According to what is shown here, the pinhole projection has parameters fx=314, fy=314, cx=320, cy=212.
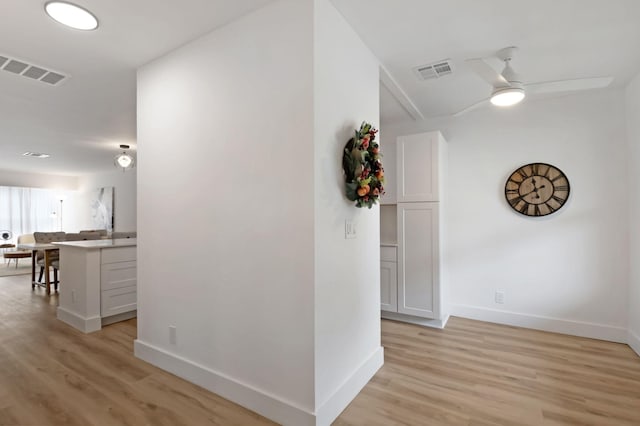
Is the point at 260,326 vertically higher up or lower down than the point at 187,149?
lower down

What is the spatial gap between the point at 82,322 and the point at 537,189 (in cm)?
513

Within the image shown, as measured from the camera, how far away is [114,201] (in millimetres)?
8438

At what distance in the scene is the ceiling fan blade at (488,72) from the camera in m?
2.13

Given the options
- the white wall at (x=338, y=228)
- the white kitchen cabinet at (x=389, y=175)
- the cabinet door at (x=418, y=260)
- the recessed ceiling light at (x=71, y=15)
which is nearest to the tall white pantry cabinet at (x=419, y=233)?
the cabinet door at (x=418, y=260)

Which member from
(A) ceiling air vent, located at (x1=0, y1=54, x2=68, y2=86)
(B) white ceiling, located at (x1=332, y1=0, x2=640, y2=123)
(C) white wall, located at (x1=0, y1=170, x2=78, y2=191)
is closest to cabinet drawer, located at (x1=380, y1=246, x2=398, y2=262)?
(B) white ceiling, located at (x1=332, y1=0, x2=640, y2=123)

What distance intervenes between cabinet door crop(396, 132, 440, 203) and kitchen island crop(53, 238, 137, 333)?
10.9ft

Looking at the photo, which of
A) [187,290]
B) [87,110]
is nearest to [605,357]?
[187,290]

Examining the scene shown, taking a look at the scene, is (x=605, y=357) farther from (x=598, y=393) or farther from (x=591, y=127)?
(x=591, y=127)

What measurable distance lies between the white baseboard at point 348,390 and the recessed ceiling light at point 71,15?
2796mm

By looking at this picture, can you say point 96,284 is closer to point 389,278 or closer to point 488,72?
point 389,278

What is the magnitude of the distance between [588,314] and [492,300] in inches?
34.3

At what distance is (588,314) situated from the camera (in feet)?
10.7

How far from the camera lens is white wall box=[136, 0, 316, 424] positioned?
1.81 metres

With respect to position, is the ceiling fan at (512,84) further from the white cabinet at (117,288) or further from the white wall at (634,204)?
the white cabinet at (117,288)
